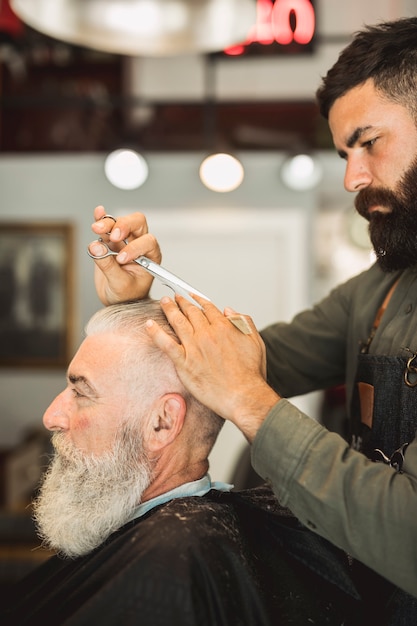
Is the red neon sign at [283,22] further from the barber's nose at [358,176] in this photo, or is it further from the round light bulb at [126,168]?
the barber's nose at [358,176]

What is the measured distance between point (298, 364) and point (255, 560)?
2.14 feet

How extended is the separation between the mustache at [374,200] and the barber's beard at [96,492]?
0.76m

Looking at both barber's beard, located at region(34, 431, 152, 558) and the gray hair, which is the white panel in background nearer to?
the gray hair

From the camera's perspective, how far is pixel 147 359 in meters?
1.50

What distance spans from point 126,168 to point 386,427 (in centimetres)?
370

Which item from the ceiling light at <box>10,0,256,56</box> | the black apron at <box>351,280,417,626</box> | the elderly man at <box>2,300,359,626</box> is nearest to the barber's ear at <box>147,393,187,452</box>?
the elderly man at <box>2,300,359,626</box>

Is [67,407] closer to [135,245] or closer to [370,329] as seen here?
[135,245]

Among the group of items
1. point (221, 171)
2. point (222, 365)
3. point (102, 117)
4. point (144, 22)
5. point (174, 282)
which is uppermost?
point (102, 117)

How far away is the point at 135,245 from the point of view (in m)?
1.55

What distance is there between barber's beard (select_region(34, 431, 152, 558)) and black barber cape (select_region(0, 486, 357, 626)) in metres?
0.04

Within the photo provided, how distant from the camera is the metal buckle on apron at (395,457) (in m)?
1.39

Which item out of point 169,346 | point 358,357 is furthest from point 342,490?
point 358,357

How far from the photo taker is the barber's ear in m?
1.49

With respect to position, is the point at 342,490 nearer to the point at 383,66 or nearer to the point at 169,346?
the point at 169,346
